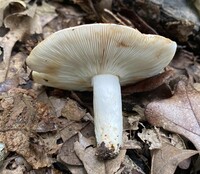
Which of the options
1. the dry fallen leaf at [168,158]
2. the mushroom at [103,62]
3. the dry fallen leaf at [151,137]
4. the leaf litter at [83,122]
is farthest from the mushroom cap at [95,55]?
the dry fallen leaf at [168,158]

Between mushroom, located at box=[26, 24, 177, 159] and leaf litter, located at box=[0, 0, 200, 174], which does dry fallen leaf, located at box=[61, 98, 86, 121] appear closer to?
leaf litter, located at box=[0, 0, 200, 174]

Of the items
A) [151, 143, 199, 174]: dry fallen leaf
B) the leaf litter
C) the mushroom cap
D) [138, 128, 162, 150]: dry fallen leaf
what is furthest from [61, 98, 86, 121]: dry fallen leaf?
[151, 143, 199, 174]: dry fallen leaf

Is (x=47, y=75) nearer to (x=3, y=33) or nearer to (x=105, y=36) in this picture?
(x=105, y=36)

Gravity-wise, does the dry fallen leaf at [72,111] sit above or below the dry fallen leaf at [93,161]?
below

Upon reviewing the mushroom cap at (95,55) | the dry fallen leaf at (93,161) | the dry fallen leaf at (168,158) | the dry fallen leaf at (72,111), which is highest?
the mushroom cap at (95,55)

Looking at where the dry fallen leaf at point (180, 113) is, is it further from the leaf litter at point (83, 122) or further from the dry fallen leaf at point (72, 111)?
the dry fallen leaf at point (72, 111)

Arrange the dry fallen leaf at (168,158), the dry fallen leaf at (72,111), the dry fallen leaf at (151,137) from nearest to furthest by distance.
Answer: the dry fallen leaf at (168,158), the dry fallen leaf at (151,137), the dry fallen leaf at (72,111)
